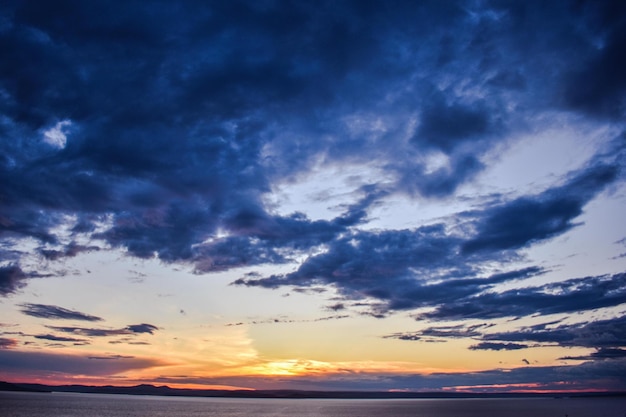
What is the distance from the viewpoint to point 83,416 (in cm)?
18625

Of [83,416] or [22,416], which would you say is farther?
[83,416]

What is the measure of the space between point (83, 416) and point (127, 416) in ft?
58.6

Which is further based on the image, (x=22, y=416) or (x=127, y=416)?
(x=127, y=416)

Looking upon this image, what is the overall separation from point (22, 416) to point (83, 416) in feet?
100

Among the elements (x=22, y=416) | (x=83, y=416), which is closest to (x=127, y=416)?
(x=83, y=416)

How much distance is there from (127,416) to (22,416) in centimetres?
4093

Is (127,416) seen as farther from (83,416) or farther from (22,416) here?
(22,416)

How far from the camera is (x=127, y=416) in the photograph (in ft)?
618

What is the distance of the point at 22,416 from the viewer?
524 ft
